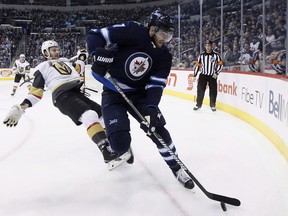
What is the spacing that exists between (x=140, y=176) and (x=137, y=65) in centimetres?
90

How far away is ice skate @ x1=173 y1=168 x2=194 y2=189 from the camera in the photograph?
238 cm

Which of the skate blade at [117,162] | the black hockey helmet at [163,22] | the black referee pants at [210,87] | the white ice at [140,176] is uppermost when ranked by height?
the black hockey helmet at [163,22]

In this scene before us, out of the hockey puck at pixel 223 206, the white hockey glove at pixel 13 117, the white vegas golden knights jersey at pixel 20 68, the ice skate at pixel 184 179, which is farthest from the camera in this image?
the white vegas golden knights jersey at pixel 20 68

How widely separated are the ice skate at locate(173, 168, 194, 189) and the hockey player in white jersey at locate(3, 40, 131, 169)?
0.44 meters

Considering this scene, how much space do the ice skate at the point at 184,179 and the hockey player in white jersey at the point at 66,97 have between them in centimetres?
44

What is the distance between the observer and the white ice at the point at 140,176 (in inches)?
83.7

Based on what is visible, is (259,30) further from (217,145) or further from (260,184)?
(260,184)

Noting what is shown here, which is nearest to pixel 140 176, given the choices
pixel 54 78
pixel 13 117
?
pixel 13 117

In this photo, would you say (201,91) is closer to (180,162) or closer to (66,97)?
(66,97)

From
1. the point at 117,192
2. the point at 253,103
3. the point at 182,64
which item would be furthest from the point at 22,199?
the point at 182,64

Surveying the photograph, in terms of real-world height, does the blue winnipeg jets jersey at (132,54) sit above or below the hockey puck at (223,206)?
above

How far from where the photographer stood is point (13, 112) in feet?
8.78

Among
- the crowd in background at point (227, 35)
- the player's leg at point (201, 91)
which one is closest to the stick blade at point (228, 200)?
the crowd in background at point (227, 35)

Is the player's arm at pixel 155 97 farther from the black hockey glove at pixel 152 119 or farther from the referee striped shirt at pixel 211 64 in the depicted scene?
the referee striped shirt at pixel 211 64
